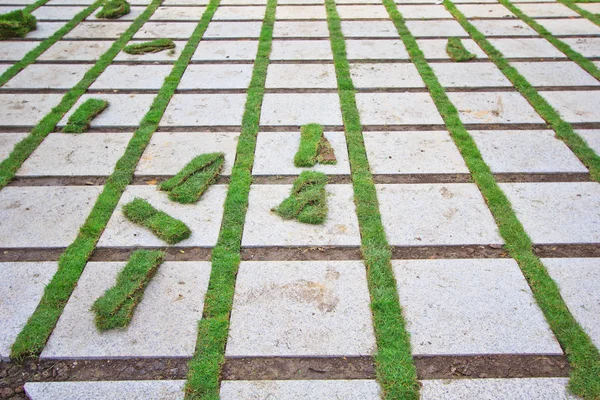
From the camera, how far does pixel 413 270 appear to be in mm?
2705

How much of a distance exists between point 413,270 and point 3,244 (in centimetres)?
228

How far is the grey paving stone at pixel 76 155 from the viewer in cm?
352

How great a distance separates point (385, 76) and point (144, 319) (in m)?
3.40

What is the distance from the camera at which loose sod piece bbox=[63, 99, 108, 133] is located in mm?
3988

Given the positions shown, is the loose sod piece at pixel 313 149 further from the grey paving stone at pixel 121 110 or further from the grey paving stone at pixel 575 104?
the grey paving stone at pixel 575 104

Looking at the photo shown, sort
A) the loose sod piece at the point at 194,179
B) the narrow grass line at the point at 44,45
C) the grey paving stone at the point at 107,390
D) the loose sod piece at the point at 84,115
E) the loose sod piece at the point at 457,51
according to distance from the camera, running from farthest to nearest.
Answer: the loose sod piece at the point at 457,51
the narrow grass line at the point at 44,45
the loose sod piece at the point at 84,115
the loose sod piece at the point at 194,179
the grey paving stone at the point at 107,390

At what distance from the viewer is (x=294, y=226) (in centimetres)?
302

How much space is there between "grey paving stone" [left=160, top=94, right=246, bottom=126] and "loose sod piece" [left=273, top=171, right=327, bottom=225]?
104 centimetres

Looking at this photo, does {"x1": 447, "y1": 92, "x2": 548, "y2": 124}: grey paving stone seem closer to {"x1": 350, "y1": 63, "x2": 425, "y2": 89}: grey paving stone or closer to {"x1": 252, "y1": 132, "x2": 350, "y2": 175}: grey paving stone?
{"x1": 350, "y1": 63, "x2": 425, "y2": 89}: grey paving stone

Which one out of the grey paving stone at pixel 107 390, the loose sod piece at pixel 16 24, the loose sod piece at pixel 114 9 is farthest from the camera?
the loose sod piece at pixel 114 9

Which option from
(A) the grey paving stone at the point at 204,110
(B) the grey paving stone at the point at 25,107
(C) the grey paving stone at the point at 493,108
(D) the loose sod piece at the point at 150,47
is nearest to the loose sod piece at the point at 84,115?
(B) the grey paving stone at the point at 25,107

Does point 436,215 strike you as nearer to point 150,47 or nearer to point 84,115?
point 84,115

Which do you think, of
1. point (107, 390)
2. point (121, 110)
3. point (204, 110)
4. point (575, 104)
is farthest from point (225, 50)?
point (107, 390)

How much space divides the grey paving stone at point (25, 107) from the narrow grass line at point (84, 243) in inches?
35.3
